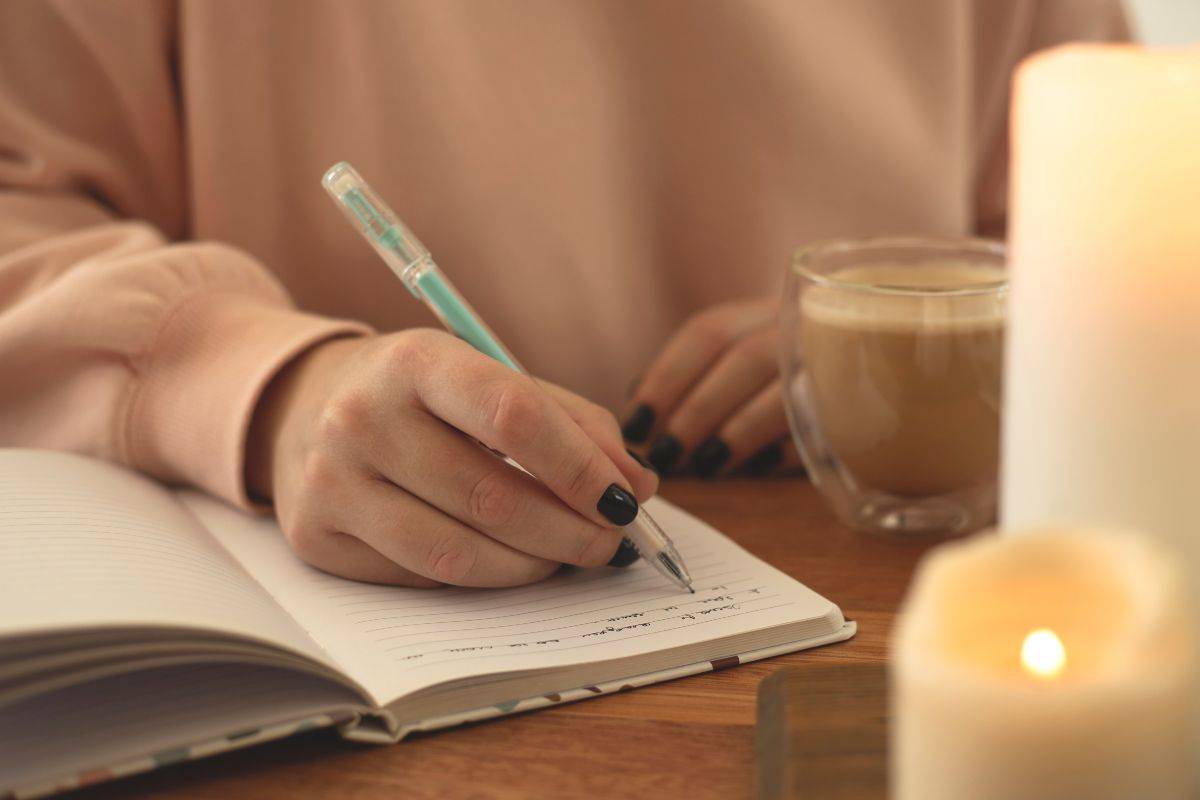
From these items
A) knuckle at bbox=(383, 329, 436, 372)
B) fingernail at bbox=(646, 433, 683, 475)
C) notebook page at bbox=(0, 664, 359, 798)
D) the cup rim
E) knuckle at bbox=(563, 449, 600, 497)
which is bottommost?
fingernail at bbox=(646, 433, 683, 475)

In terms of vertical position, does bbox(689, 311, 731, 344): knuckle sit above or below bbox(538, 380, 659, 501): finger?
below

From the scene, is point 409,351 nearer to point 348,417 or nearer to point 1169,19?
point 348,417

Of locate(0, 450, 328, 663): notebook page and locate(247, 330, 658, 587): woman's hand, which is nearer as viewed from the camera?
locate(0, 450, 328, 663): notebook page

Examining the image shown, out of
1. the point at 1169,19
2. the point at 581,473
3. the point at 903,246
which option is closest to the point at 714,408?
the point at 903,246

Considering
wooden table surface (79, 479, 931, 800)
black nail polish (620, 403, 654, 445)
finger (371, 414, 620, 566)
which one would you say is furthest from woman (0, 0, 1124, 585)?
wooden table surface (79, 479, 931, 800)

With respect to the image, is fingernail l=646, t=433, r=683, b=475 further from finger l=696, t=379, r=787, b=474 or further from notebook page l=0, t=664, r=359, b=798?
notebook page l=0, t=664, r=359, b=798

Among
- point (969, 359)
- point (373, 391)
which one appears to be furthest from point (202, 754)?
point (969, 359)

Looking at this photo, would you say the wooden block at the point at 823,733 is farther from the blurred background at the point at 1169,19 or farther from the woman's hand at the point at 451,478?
the blurred background at the point at 1169,19

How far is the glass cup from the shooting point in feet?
1.90

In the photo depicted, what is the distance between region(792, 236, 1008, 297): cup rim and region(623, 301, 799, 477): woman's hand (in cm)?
10

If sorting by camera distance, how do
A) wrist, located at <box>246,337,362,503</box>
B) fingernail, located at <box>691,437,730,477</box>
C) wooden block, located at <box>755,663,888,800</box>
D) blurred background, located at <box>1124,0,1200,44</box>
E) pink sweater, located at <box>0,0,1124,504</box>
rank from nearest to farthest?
wooden block, located at <box>755,663,888,800</box> → wrist, located at <box>246,337,362,503</box> → fingernail, located at <box>691,437,730,477</box> → pink sweater, located at <box>0,0,1124,504</box> → blurred background, located at <box>1124,0,1200,44</box>

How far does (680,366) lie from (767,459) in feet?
0.31

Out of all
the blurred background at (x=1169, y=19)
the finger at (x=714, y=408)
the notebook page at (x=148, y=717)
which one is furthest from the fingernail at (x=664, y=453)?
the blurred background at (x=1169, y=19)

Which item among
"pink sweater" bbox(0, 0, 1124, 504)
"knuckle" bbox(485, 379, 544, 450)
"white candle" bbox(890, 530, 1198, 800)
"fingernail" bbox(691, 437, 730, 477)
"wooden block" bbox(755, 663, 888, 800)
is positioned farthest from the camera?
"pink sweater" bbox(0, 0, 1124, 504)
